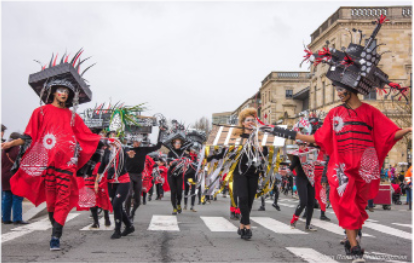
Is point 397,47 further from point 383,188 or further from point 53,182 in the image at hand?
point 53,182

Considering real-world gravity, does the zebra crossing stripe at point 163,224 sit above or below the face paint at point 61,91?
below

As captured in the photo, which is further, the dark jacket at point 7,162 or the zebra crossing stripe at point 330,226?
the dark jacket at point 7,162

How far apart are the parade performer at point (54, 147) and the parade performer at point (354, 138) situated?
2.97 meters

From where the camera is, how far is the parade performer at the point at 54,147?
A: 6293 millimetres

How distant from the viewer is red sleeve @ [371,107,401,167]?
5684 millimetres

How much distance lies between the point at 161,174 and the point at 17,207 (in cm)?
1055

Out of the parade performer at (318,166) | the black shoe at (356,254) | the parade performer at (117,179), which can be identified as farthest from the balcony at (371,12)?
the black shoe at (356,254)

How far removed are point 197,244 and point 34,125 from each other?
2.82 metres

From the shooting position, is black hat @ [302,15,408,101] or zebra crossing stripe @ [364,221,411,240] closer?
black hat @ [302,15,408,101]

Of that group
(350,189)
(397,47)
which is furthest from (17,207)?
(397,47)

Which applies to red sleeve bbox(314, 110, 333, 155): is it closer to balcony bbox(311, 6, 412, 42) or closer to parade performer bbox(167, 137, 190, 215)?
parade performer bbox(167, 137, 190, 215)

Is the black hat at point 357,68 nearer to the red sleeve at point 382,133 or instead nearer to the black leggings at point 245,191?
the red sleeve at point 382,133

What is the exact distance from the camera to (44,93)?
670 centimetres

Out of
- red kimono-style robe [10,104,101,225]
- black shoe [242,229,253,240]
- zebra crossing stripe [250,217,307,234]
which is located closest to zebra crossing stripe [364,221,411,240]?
zebra crossing stripe [250,217,307,234]
